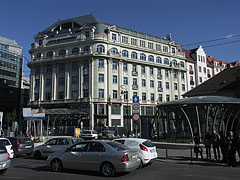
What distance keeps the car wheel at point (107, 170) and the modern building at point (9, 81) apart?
64382 mm

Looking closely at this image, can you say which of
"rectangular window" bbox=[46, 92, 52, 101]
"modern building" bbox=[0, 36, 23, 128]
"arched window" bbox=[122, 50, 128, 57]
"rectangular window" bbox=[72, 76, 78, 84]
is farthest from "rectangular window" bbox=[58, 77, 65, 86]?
"modern building" bbox=[0, 36, 23, 128]

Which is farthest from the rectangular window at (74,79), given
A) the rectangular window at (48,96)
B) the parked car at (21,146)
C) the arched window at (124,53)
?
the parked car at (21,146)

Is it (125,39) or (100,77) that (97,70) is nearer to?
(100,77)

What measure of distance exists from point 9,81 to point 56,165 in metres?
69.4

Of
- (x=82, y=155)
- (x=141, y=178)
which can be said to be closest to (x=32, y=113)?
(x=82, y=155)

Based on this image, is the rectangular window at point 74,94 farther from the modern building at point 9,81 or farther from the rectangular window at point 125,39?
the modern building at point 9,81

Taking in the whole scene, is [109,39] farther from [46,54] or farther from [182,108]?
Result: [182,108]

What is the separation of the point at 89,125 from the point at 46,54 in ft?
68.4

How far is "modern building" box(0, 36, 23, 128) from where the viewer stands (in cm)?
6869

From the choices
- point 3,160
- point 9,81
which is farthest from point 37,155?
point 9,81

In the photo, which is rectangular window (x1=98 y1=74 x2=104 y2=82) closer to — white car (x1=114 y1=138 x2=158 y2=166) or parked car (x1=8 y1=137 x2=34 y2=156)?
parked car (x1=8 y1=137 x2=34 y2=156)

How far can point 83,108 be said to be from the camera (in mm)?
49375

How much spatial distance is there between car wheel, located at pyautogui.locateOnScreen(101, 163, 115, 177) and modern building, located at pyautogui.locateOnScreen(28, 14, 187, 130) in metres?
39.3

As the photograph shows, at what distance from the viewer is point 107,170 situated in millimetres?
9227
